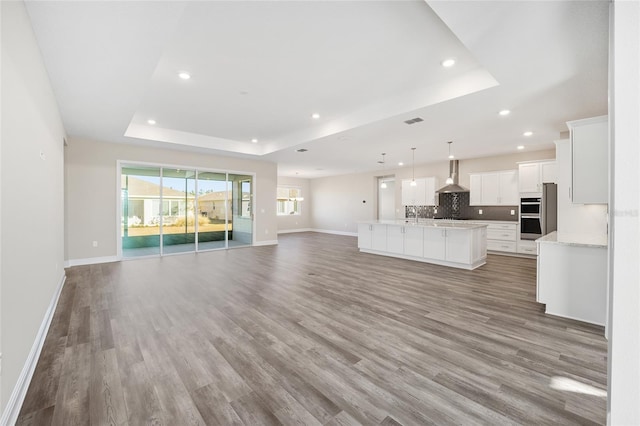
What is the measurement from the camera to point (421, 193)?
914 centimetres

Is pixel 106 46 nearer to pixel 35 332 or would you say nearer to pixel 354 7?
pixel 354 7

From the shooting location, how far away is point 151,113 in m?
5.10

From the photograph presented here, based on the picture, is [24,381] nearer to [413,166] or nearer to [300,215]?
[413,166]

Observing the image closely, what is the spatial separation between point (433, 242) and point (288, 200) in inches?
336

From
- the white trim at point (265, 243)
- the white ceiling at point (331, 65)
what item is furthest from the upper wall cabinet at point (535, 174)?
the white trim at point (265, 243)

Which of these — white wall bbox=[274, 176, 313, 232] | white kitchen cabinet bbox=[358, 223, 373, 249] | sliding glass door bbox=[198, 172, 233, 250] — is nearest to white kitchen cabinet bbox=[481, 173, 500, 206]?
white kitchen cabinet bbox=[358, 223, 373, 249]

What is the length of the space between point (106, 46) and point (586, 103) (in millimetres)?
6031

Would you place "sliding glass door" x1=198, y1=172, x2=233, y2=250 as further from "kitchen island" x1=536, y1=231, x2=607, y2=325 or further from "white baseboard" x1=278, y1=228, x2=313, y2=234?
"kitchen island" x1=536, y1=231, x2=607, y2=325

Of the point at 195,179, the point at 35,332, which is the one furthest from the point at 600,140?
the point at 195,179

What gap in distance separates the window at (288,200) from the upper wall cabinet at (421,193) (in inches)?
222

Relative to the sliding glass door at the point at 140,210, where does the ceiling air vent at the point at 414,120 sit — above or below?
above

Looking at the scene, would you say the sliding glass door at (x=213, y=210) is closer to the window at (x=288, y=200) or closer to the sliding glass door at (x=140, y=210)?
the sliding glass door at (x=140, y=210)

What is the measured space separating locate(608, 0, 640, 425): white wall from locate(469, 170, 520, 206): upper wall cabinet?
677cm

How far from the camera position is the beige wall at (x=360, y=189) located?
7805 mm
